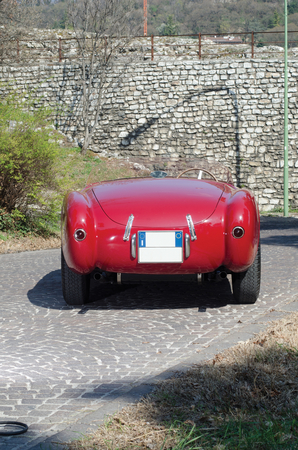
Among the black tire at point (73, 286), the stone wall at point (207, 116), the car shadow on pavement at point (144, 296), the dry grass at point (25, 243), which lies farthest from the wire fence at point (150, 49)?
the black tire at point (73, 286)

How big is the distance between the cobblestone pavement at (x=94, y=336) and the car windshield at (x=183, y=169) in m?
1.19

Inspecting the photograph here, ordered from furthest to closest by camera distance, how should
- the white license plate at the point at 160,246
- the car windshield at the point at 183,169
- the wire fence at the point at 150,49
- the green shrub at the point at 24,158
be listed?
the wire fence at the point at 150,49 < the green shrub at the point at 24,158 < the car windshield at the point at 183,169 < the white license plate at the point at 160,246

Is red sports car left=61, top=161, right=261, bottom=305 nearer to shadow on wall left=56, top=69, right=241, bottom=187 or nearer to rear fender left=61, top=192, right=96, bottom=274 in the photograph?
rear fender left=61, top=192, right=96, bottom=274

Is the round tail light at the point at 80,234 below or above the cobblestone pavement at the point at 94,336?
above

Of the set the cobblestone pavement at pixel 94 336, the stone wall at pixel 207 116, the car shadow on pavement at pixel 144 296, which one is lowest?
the car shadow on pavement at pixel 144 296

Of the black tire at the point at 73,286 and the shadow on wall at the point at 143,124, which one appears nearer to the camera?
the black tire at the point at 73,286

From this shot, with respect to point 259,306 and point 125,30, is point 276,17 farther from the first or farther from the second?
point 259,306

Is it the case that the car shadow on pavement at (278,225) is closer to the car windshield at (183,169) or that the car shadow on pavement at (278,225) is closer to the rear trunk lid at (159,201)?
the car windshield at (183,169)

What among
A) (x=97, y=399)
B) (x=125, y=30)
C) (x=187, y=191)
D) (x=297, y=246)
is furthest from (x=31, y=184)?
(x=125, y=30)

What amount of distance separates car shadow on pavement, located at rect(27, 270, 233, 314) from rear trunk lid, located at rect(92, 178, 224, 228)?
0.93m

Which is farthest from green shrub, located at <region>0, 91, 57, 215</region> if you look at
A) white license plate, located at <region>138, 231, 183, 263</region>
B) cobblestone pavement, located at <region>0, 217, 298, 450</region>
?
white license plate, located at <region>138, 231, 183, 263</region>

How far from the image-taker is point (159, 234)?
164 inches

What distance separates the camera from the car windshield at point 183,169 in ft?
17.6

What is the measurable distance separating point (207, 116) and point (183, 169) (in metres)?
17.4
